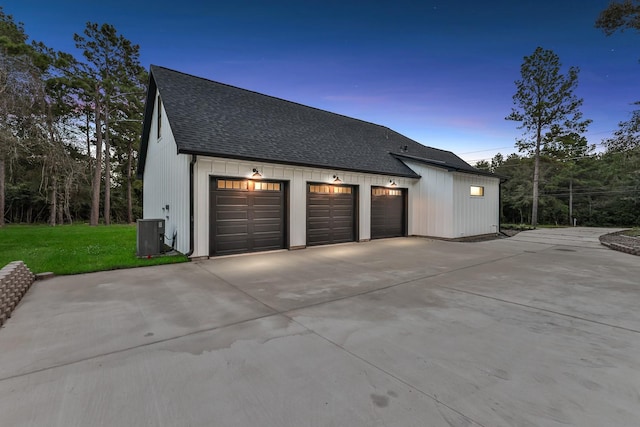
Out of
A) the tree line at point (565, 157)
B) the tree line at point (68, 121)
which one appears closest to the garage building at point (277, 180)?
the tree line at point (68, 121)

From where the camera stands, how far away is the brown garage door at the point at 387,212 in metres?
10.5

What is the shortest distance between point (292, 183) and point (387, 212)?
4532mm

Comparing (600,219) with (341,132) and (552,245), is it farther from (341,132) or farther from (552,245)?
(341,132)

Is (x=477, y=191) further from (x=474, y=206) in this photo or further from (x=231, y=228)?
(x=231, y=228)

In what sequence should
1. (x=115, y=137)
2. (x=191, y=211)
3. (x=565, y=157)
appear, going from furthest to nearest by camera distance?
1. (x=115, y=137)
2. (x=565, y=157)
3. (x=191, y=211)

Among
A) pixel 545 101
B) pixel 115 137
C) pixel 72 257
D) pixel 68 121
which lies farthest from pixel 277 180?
pixel 115 137

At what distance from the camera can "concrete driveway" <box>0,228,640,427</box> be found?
1703mm

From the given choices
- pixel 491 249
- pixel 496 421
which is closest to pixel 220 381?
pixel 496 421

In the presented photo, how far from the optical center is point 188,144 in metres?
6.45

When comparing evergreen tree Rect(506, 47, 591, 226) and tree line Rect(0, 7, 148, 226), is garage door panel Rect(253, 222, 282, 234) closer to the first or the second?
tree line Rect(0, 7, 148, 226)

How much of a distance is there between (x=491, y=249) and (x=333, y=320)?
7292 millimetres

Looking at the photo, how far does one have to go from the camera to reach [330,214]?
923cm

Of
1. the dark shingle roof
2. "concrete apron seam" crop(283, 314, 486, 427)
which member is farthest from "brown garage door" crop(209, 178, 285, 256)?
"concrete apron seam" crop(283, 314, 486, 427)

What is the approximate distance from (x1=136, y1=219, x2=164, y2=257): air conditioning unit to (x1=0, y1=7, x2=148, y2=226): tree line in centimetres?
264
